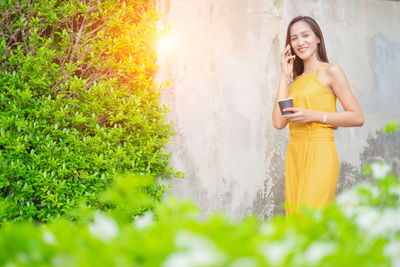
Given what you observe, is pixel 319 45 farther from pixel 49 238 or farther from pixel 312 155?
pixel 49 238

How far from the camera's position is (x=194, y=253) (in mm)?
437

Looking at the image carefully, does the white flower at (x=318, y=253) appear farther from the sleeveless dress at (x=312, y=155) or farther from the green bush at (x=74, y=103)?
the green bush at (x=74, y=103)

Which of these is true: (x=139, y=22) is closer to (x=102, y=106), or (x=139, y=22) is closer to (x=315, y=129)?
(x=102, y=106)

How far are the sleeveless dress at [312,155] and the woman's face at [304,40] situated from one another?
16 cm

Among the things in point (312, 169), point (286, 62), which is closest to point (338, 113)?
Result: point (312, 169)

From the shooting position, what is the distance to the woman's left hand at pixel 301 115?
223cm

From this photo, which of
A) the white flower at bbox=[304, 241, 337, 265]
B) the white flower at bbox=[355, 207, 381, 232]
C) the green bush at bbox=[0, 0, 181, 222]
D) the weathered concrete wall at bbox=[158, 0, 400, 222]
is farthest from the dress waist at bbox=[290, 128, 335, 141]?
the white flower at bbox=[304, 241, 337, 265]

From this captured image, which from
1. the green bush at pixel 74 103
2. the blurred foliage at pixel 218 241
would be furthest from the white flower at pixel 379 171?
the green bush at pixel 74 103

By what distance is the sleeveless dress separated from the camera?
2.24m

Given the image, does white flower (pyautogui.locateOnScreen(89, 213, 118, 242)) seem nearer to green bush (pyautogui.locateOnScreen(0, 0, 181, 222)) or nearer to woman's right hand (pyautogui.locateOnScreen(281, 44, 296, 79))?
woman's right hand (pyautogui.locateOnScreen(281, 44, 296, 79))

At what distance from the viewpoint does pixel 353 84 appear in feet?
14.3

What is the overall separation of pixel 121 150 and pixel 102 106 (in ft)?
1.46

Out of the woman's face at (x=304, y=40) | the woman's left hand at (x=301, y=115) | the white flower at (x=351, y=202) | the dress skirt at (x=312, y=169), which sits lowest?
the white flower at (x=351, y=202)

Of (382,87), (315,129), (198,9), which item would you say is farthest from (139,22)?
(382,87)
